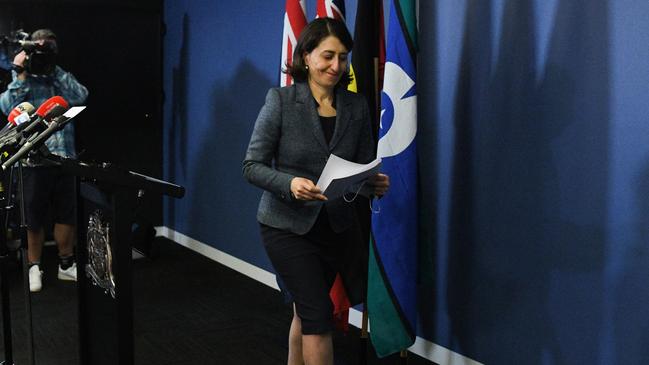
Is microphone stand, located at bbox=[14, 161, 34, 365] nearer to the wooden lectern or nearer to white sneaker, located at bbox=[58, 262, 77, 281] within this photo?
the wooden lectern

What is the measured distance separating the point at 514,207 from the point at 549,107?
0.43m

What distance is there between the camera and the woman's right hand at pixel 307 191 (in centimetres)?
204

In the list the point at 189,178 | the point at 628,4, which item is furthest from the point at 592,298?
the point at 189,178

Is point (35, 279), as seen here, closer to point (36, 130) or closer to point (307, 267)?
point (36, 130)

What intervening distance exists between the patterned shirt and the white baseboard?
1312 mm

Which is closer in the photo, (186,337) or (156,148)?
(186,337)

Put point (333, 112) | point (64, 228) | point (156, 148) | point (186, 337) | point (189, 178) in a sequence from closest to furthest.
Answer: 1. point (333, 112)
2. point (186, 337)
3. point (64, 228)
4. point (189, 178)
5. point (156, 148)

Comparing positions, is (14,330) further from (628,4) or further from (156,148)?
(628,4)

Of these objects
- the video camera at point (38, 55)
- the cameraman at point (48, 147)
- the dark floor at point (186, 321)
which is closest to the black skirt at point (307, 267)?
the dark floor at point (186, 321)

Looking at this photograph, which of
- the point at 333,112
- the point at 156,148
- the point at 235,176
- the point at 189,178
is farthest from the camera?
the point at 156,148

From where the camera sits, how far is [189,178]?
564cm

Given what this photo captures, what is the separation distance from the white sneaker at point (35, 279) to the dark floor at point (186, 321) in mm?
60

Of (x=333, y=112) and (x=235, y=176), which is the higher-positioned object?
(x=333, y=112)

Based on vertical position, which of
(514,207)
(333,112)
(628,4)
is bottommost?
(514,207)
